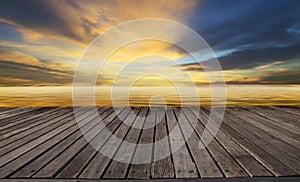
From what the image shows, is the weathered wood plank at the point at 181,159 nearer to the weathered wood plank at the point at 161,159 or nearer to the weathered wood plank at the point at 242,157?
the weathered wood plank at the point at 161,159

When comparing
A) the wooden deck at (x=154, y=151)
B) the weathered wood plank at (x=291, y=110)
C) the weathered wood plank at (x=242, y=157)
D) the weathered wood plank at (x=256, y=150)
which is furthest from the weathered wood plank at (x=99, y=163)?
the weathered wood plank at (x=291, y=110)

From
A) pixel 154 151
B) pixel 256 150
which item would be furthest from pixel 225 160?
pixel 154 151

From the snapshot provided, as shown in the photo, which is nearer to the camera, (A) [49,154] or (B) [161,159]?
(B) [161,159]

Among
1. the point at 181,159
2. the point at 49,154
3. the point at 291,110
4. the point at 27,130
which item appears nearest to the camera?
the point at 181,159

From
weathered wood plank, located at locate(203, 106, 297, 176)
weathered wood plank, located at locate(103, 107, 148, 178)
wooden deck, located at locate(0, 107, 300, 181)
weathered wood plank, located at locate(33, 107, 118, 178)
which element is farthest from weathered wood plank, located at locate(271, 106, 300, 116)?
weathered wood plank, located at locate(33, 107, 118, 178)

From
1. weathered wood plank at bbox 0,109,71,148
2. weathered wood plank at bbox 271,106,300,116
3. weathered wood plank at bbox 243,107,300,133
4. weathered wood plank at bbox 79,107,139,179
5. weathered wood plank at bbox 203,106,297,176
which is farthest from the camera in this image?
weathered wood plank at bbox 271,106,300,116

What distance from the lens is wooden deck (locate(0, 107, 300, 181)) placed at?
1.96 m

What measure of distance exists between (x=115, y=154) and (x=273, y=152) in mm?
1621

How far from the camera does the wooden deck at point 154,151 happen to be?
1955 millimetres

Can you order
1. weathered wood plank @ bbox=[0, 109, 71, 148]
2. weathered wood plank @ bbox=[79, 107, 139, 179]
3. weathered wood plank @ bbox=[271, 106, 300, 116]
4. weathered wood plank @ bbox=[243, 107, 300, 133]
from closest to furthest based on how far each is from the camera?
weathered wood plank @ bbox=[79, 107, 139, 179] < weathered wood plank @ bbox=[0, 109, 71, 148] < weathered wood plank @ bbox=[243, 107, 300, 133] < weathered wood plank @ bbox=[271, 106, 300, 116]

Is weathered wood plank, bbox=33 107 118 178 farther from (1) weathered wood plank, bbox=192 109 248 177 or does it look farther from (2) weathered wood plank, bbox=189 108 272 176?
(2) weathered wood plank, bbox=189 108 272 176

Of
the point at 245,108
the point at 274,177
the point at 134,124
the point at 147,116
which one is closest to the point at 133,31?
the point at 147,116

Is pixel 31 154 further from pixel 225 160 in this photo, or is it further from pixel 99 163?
pixel 225 160

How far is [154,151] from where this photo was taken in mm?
2490
